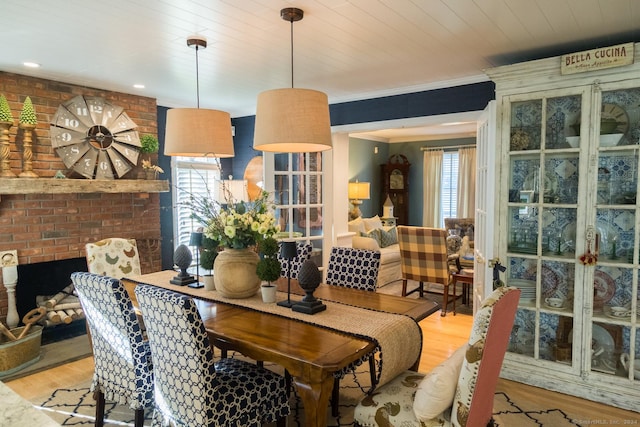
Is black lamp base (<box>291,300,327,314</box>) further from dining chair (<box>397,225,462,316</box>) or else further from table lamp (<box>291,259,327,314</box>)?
dining chair (<box>397,225,462,316</box>)

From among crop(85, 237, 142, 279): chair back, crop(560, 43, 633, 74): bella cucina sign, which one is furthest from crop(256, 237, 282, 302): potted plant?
crop(560, 43, 633, 74): bella cucina sign

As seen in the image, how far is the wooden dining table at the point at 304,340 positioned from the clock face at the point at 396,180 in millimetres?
6141

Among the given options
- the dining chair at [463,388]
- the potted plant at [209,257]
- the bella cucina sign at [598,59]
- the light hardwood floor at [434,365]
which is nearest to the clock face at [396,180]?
the light hardwood floor at [434,365]

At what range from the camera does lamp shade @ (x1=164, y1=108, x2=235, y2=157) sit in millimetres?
2615

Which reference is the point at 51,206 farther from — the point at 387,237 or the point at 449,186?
the point at 449,186

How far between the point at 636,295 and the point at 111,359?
3.16m

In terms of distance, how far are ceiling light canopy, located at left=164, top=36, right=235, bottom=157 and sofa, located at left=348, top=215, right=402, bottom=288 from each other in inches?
122

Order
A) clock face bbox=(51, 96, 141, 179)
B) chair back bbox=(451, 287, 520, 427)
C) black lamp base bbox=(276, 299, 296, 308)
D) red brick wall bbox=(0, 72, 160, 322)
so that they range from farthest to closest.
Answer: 1. clock face bbox=(51, 96, 141, 179)
2. red brick wall bbox=(0, 72, 160, 322)
3. black lamp base bbox=(276, 299, 296, 308)
4. chair back bbox=(451, 287, 520, 427)

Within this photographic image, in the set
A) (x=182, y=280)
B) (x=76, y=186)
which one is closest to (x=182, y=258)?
(x=182, y=280)

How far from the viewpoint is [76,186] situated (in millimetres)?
3746

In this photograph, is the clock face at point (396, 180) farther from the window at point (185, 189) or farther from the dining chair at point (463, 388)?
the dining chair at point (463, 388)

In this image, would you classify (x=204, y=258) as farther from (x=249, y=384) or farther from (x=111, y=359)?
(x=249, y=384)

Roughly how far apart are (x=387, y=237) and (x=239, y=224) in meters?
4.47

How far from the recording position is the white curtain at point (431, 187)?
8.39m
